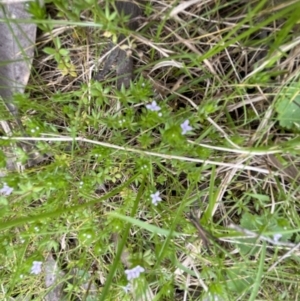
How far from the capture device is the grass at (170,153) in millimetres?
1081

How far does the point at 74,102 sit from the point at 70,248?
447mm

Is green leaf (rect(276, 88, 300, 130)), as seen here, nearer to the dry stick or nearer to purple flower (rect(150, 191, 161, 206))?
the dry stick

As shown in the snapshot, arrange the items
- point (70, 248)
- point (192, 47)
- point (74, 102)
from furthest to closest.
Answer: point (70, 248) < point (74, 102) < point (192, 47)

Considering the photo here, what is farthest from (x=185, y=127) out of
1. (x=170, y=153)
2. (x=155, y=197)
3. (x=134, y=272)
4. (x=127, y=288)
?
(x=127, y=288)

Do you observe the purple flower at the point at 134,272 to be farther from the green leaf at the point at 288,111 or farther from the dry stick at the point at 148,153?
the green leaf at the point at 288,111

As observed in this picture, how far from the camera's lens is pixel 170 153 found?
3.69 ft

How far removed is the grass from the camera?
3.55 ft

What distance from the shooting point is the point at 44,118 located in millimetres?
1241

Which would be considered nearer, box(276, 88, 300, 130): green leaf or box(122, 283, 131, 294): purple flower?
box(276, 88, 300, 130): green leaf

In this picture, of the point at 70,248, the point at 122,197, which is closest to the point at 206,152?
the point at 122,197

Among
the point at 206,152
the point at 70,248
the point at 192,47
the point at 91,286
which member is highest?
the point at 192,47

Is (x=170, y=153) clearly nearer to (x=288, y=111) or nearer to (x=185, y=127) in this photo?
(x=185, y=127)

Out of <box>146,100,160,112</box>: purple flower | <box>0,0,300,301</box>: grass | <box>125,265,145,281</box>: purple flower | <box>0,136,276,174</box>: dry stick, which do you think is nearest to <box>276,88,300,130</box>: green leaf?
<box>0,0,300,301</box>: grass

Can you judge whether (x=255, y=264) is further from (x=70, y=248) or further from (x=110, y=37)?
(x=110, y=37)
